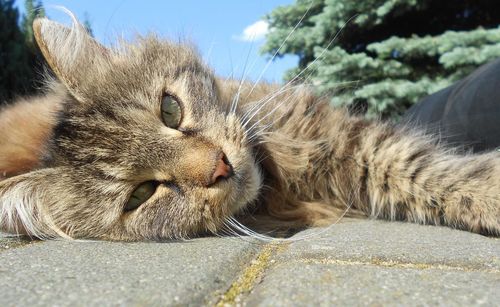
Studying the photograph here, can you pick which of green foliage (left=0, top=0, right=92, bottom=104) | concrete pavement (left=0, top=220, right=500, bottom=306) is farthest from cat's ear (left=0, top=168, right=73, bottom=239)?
green foliage (left=0, top=0, right=92, bottom=104)

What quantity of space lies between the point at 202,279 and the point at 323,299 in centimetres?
24

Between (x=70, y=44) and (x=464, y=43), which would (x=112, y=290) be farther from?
(x=464, y=43)

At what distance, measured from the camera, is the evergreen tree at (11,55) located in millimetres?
5754

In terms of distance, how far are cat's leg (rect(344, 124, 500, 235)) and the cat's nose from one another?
55cm

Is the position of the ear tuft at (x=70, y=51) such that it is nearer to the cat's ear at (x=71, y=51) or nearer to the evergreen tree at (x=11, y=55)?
the cat's ear at (x=71, y=51)

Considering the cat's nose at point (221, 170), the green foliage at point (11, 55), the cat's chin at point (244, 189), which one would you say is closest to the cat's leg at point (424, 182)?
the cat's chin at point (244, 189)

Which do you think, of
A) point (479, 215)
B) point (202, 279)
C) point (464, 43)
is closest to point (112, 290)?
point (202, 279)

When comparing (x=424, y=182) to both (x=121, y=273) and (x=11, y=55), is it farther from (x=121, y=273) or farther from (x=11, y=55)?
(x=11, y=55)

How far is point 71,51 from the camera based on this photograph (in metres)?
1.66

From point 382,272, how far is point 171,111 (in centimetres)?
94

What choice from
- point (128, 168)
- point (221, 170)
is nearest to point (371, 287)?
point (221, 170)

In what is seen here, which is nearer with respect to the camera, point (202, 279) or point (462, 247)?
point (202, 279)

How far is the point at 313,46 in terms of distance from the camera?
14.4 ft

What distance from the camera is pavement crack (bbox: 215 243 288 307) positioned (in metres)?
0.78
